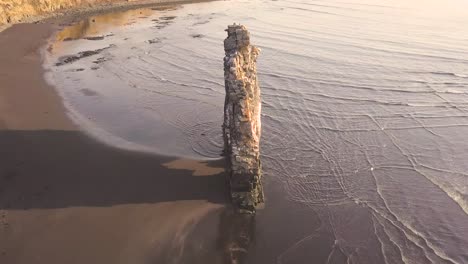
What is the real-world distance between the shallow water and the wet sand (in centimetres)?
143

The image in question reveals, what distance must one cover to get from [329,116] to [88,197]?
11126 millimetres

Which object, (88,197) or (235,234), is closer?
(235,234)

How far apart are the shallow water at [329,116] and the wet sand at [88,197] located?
1432mm

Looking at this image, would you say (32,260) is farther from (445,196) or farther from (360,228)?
(445,196)

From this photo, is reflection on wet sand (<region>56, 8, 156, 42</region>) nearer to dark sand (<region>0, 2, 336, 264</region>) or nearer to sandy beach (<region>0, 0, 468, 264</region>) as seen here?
sandy beach (<region>0, 0, 468, 264</region>)

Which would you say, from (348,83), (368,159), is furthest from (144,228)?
(348,83)

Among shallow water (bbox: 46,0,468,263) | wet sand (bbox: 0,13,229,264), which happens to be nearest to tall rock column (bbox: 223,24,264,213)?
shallow water (bbox: 46,0,468,263)

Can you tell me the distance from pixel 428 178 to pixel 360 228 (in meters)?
4.02

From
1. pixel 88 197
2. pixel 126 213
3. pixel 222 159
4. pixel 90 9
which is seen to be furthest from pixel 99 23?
pixel 126 213

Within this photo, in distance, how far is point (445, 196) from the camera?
1389cm

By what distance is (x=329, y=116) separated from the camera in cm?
2006

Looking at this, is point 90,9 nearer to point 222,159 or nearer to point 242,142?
point 222,159

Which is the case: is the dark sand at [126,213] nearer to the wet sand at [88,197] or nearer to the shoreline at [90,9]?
the wet sand at [88,197]

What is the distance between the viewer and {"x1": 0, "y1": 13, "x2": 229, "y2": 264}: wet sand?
11273 millimetres
